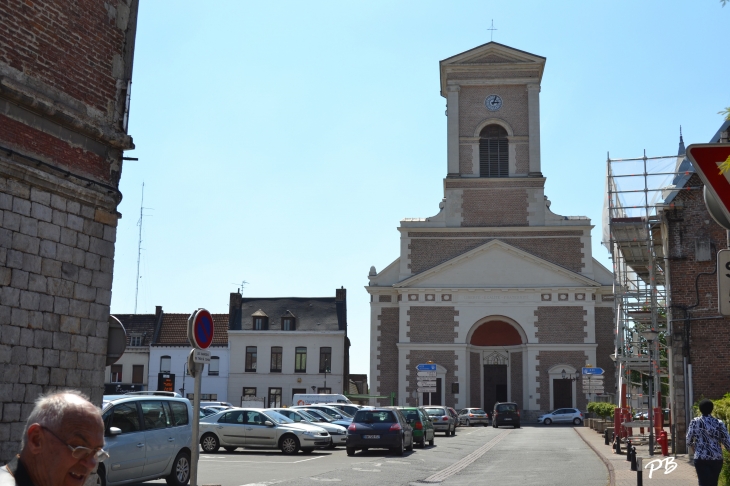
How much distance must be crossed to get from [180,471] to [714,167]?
11832 millimetres

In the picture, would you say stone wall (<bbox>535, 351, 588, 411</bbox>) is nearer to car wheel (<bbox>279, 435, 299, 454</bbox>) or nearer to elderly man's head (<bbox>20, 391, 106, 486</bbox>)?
car wheel (<bbox>279, 435, 299, 454</bbox>)

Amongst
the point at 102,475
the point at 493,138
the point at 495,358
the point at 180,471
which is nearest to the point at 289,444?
the point at 180,471

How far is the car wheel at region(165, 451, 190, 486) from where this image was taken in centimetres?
1477

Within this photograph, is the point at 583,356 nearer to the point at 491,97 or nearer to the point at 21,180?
the point at 491,97

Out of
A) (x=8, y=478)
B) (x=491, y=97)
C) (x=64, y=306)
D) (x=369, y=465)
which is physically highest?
(x=491, y=97)

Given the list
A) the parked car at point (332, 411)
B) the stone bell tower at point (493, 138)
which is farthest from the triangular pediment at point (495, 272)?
the parked car at point (332, 411)

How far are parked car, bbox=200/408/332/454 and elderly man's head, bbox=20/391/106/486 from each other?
70.4ft

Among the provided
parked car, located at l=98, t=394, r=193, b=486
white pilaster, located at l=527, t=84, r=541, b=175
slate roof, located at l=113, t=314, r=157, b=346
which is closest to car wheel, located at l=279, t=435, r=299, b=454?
parked car, located at l=98, t=394, r=193, b=486

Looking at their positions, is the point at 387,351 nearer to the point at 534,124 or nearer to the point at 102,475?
the point at 534,124

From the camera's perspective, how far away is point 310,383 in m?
60.0

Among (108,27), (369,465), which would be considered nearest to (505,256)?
(369,465)

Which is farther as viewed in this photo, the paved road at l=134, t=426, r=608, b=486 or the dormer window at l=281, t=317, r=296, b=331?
the dormer window at l=281, t=317, r=296, b=331

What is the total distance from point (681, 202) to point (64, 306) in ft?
57.1
